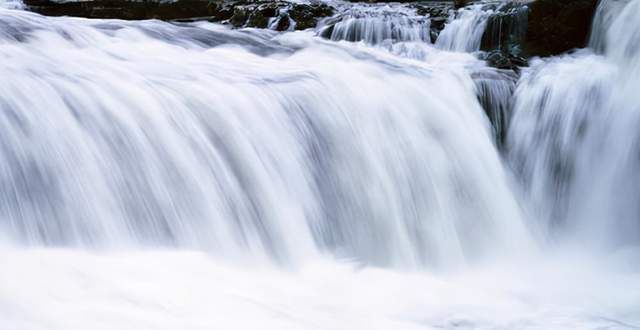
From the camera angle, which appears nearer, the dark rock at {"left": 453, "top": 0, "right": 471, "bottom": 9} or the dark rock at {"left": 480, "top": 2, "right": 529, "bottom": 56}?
the dark rock at {"left": 480, "top": 2, "right": 529, "bottom": 56}

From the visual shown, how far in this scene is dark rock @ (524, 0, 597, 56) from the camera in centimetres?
609

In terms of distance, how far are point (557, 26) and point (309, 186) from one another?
10.6ft

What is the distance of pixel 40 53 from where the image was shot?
496 cm

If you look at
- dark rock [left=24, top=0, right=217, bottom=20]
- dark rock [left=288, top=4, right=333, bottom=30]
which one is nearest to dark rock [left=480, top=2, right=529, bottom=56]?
dark rock [left=288, top=4, right=333, bottom=30]

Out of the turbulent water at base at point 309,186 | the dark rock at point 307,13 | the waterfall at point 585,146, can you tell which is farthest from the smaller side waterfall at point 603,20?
the dark rock at point 307,13

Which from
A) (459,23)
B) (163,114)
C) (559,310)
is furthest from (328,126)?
(459,23)

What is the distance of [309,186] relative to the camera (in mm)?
4180

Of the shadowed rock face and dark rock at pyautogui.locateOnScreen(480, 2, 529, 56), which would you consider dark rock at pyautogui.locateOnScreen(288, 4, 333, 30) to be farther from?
dark rock at pyautogui.locateOnScreen(480, 2, 529, 56)

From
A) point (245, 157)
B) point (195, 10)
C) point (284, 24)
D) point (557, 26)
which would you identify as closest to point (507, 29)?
point (557, 26)

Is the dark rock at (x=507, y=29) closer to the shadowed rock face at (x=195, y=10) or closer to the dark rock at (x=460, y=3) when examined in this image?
the dark rock at (x=460, y=3)

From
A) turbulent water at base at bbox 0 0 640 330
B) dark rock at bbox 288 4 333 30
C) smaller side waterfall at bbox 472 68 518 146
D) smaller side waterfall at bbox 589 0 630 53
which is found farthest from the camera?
dark rock at bbox 288 4 333 30

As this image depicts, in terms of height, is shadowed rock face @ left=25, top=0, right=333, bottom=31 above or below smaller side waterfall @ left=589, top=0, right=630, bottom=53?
below

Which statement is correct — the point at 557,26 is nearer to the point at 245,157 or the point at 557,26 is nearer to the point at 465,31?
the point at 465,31

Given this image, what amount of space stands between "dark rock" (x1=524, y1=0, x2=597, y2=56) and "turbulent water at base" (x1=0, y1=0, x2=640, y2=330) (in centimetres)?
22
